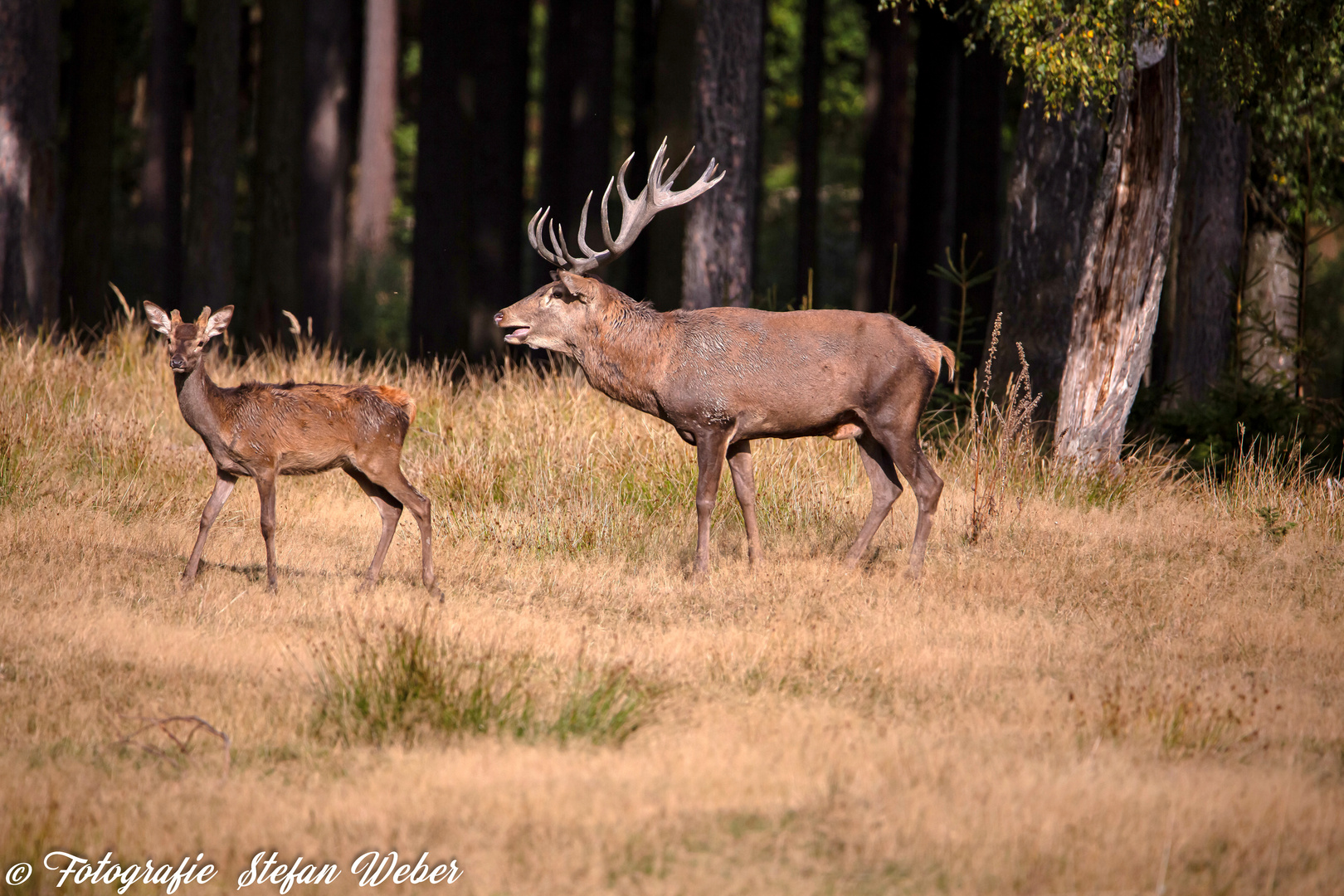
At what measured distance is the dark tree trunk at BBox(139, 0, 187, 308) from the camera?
21.7 metres

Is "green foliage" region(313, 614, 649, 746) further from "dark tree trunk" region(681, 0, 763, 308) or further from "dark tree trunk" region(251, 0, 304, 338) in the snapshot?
"dark tree trunk" region(251, 0, 304, 338)

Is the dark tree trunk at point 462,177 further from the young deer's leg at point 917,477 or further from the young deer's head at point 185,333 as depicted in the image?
the young deer's head at point 185,333

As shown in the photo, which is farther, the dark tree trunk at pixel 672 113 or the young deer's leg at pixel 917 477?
the dark tree trunk at pixel 672 113

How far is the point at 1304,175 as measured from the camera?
1565 cm

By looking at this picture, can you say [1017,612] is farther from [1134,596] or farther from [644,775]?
[644,775]

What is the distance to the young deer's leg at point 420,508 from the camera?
7.70m

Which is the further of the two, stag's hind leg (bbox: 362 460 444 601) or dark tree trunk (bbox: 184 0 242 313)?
dark tree trunk (bbox: 184 0 242 313)

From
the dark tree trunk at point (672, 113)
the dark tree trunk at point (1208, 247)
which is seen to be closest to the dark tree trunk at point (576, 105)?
the dark tree trunk at point (672, 113)

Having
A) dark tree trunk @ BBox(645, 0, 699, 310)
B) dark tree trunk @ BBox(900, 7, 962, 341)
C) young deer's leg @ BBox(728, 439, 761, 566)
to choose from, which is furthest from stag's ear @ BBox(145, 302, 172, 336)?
dark tree trunk @ BBox(900, 7, 962, 341)

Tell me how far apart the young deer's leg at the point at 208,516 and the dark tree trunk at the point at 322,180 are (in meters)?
13.2

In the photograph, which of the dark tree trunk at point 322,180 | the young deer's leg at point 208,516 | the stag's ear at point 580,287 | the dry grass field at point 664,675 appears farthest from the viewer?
the dark tree trunk at point 322,180

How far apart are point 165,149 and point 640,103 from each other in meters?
10.1

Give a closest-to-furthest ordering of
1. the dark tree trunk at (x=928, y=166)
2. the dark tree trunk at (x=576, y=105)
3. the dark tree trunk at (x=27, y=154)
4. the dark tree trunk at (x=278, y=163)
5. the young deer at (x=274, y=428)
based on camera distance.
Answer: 1. the young deer at (x=274, y=428)
2. the dark tree trunk at (x=27, y=154)
3. the dark tree trunk at (x=278, y=163)
4. the dark tree trunk at (x=576, y=105)
5. the dark tree trunk at (x=928, y=166)

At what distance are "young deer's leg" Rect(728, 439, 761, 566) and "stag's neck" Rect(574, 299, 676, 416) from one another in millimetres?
602
